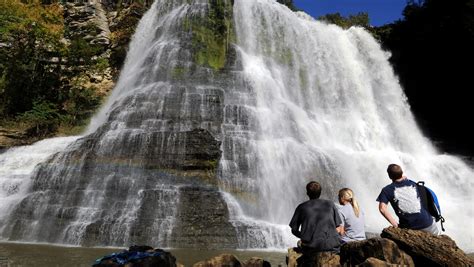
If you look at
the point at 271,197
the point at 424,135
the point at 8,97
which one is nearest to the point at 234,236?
the point at 271,197

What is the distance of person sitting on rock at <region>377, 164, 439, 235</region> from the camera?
533cm

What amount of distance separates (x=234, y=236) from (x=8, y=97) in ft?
82.2

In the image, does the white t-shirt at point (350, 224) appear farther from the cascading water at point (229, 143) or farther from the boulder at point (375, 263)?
the cascading water at point (229, 143)

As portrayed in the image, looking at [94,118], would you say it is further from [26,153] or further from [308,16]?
[308,16]

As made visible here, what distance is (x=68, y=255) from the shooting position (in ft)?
34.1

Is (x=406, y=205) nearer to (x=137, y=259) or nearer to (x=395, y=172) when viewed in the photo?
(x=395, y=172)

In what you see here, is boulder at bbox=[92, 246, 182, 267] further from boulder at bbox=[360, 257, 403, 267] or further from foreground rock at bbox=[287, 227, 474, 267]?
boulder at bbox=[360, 257, 403, 267]

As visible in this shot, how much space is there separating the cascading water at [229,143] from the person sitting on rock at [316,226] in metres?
7.68

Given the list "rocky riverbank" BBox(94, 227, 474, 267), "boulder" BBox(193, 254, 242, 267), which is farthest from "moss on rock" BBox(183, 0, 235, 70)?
"rocky riverbank" BBox(94, 227, 474, 267)

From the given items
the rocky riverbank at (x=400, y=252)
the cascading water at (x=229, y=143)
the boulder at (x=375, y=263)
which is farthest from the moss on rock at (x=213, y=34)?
the boulder at (x=375, y=263)

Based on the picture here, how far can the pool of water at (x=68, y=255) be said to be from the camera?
9133mm

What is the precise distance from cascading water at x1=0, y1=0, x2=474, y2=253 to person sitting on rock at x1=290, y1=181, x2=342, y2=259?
7682 millimetres

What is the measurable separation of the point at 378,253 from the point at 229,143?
13.3 m

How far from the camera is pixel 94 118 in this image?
95.7 ft
